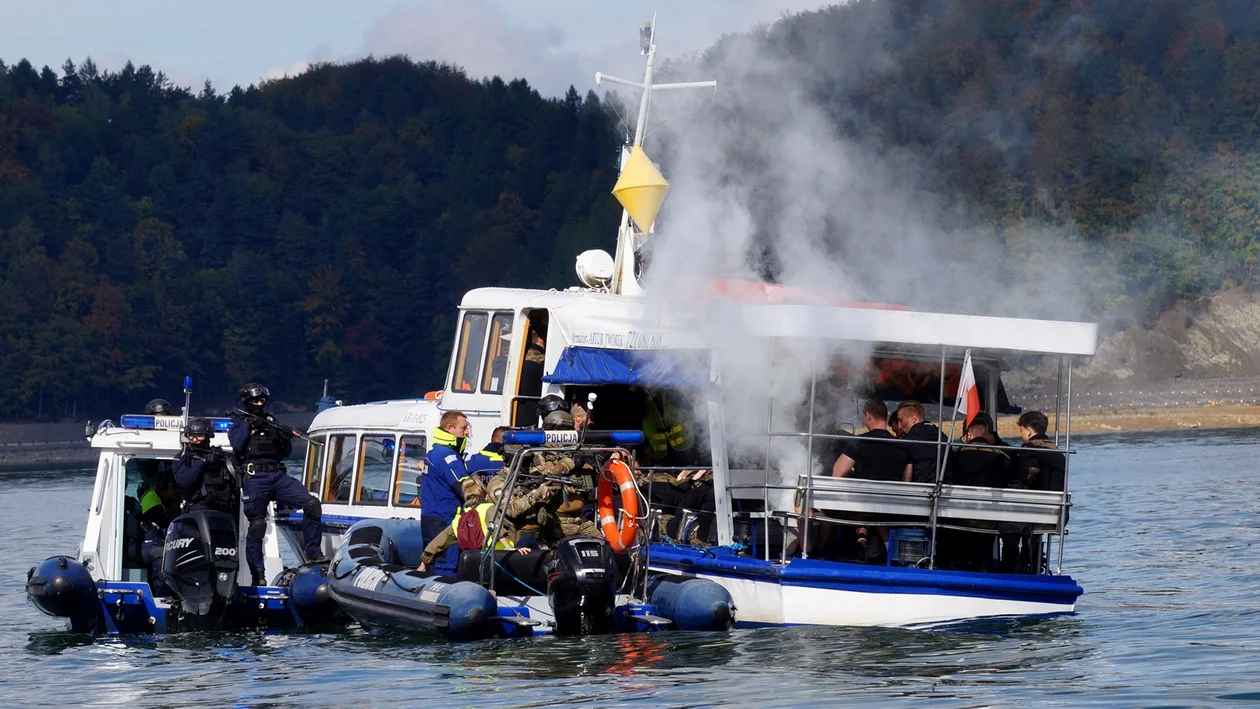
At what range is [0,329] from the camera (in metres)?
113

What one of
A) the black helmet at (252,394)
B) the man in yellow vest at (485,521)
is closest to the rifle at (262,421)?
the black helmet at (252,394)

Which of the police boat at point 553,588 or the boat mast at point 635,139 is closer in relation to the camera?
the police boat at point 553,588

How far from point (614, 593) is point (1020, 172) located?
6041 cm

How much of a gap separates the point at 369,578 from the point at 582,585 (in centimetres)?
281

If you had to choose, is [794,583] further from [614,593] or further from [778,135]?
[778,135]

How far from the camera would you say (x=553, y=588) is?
Result: 14.9 m

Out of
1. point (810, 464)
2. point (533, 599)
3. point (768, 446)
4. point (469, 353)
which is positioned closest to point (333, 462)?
point (469, 353)

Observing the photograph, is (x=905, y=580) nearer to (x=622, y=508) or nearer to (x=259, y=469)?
(x=622, y=508)

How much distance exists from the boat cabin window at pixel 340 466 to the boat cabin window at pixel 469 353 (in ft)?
5.65

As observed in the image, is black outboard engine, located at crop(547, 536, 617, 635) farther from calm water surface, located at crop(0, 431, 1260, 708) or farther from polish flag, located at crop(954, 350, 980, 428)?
polish flag, located at crop(954, 350, 980, 428)

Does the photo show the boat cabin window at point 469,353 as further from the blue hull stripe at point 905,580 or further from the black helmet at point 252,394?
the blue hull stripe at point 905,580

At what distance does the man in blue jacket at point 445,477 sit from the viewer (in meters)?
17.3

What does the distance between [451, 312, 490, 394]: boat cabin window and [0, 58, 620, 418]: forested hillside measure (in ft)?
298

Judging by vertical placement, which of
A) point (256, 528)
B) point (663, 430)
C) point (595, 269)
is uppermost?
point (595, 269)
